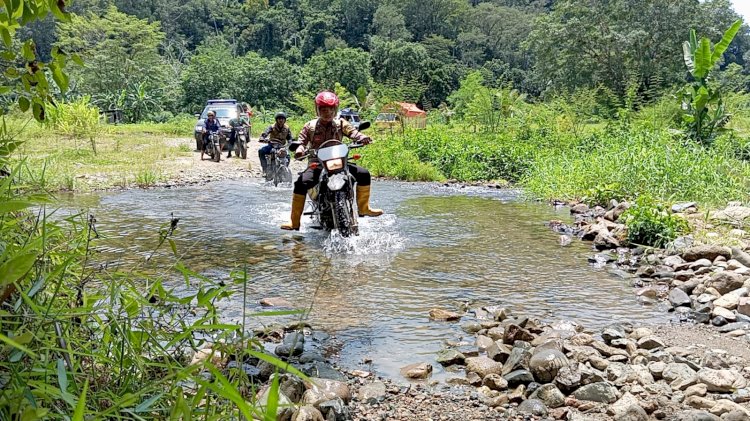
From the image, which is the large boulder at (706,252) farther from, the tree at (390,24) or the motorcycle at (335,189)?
the tree at (390,24)

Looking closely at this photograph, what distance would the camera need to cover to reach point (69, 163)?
16.0 meters

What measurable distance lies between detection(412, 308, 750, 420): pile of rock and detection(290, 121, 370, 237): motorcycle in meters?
3.35

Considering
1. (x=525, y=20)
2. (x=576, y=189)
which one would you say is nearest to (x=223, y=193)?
(x=576, y=189)

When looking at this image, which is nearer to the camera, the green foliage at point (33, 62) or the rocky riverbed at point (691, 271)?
the green foliage at point (33, 62)

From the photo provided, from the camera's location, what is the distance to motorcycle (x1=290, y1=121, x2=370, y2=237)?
7211 mm

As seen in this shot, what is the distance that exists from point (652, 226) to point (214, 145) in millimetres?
14318

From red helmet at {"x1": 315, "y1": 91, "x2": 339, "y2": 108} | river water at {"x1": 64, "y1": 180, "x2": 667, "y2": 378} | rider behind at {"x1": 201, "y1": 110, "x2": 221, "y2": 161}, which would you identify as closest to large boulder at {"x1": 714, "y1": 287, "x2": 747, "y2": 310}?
river water at {"x1": 64, "y1": 180, "x2": 667, "y2": 378}

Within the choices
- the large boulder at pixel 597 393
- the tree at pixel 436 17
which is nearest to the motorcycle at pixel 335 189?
the large boulder at pixel 597 393

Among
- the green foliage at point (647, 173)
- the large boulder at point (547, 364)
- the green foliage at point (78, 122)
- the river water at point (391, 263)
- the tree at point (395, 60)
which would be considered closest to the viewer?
the large boulder at point (547, 364)

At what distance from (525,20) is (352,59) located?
42.1 m

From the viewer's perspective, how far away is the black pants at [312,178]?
7.57 m

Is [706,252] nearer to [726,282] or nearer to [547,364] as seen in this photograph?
[726,282]

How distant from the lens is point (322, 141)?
7.84m

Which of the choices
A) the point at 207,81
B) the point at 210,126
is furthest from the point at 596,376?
the point at 207,81
